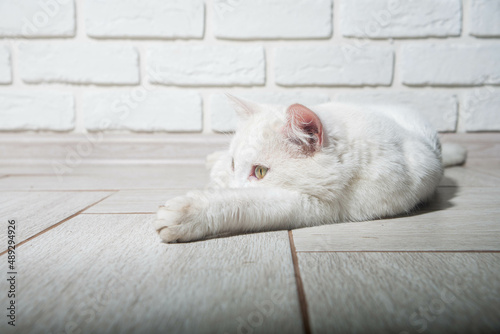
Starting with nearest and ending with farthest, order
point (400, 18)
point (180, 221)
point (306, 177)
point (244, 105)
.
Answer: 1. point (180, 221)
2. point (306, 177)
3. point (244, 105)
4. point (400, 18)

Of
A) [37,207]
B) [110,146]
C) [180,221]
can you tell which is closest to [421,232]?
[180,221]

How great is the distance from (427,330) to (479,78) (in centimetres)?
158

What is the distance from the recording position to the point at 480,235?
0.69m

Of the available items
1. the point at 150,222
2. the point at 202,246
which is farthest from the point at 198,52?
the point at 202,246

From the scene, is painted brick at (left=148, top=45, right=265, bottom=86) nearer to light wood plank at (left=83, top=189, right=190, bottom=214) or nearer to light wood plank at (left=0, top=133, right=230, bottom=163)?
light wood plank at (left=0, top=133, right=230, bottom=163)

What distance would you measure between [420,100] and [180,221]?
1.37 metres

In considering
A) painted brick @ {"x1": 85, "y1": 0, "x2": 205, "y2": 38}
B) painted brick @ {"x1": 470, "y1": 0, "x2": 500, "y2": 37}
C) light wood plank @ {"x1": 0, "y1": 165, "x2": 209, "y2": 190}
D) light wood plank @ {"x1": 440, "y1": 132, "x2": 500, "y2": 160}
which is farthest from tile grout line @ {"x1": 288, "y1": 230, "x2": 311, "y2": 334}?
painted brick @ {"x1": 470, "y1": 0, "x2": 500, "y2": 37}

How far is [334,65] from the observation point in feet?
5.17

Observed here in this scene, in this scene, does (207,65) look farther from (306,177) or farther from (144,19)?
(306,177)

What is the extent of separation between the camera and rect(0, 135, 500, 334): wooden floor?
0.40 m

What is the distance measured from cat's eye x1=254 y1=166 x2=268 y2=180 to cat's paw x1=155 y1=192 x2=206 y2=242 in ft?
0.65

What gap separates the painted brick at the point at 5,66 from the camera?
1.57 metres

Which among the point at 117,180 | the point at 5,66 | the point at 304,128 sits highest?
the point at 5,66

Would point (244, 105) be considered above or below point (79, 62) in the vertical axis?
below
